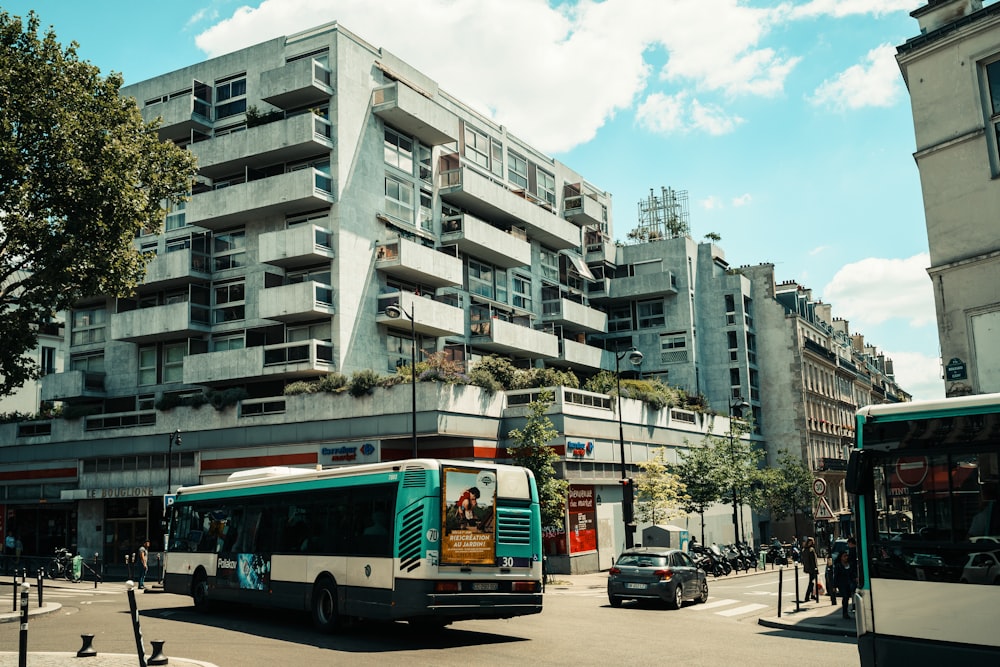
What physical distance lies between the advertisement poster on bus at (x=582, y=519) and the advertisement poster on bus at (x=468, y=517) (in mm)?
24171

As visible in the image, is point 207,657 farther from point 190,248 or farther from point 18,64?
point 190,248

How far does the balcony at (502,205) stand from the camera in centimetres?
4541

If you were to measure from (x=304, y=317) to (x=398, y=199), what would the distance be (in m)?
7.81

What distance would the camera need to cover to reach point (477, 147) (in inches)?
2002

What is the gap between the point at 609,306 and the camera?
213ft

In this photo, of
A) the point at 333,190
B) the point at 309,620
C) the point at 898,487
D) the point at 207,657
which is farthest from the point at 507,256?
the point at 898,487

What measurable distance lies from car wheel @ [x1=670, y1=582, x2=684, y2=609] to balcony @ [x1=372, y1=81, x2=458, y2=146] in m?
26.6

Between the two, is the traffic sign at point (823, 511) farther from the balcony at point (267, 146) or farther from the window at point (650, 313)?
the window at point (650, 313)

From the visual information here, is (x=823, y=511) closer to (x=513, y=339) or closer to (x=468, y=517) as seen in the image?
(x=468, y=517)

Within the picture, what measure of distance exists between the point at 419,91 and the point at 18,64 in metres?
24.3

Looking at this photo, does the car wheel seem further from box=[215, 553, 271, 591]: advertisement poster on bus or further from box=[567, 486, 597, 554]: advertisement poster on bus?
box=[567, 486, 597, 554]: advertisement poster on bus

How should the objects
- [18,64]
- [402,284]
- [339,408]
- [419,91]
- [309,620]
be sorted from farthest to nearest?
[419,91] → [402,284] → [339,408] → [18,64] → [309,620]

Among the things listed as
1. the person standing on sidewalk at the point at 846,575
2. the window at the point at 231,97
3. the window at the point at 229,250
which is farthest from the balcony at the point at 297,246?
the person standing on sidewalk at the point at 846,575

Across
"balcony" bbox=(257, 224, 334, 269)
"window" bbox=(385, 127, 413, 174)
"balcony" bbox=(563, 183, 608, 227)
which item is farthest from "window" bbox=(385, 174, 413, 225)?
"balcony" bbox=(563, 183, 608, 227)
